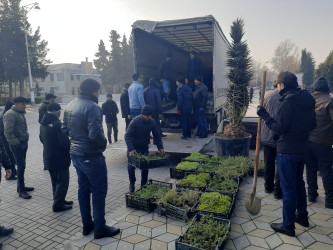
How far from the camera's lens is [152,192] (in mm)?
4859

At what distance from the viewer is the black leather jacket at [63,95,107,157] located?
11.6 ft

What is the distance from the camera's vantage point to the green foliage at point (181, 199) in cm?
434

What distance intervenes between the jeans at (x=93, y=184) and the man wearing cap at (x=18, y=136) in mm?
2606

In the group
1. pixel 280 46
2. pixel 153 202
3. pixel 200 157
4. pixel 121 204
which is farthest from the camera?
pixel 280 46

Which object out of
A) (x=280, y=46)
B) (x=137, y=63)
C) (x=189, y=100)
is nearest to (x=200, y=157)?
(x=189, y=100)

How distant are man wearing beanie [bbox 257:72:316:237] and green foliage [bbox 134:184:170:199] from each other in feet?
7.27

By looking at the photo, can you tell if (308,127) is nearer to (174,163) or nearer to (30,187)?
(174,163)

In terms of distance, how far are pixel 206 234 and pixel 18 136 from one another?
4.87 meters

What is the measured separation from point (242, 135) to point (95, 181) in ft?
17.1

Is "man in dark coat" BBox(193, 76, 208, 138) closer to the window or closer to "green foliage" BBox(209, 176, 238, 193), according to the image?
"green foliage" BBox(209, 176, 238, 193)

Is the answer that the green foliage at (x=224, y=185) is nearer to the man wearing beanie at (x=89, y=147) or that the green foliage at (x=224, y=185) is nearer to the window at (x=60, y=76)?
the man wearing beanie at (x=89, y=147)

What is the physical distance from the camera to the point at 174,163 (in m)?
7.79

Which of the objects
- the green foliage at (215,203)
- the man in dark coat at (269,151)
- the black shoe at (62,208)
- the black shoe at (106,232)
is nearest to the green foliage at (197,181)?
the green foliage at (215,203)

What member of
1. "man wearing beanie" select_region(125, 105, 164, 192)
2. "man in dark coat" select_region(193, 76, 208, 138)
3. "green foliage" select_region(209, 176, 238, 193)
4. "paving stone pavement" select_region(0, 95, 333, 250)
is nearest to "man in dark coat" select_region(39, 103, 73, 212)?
"paving stone pavement" select_region(0, 95, 333, 250)
